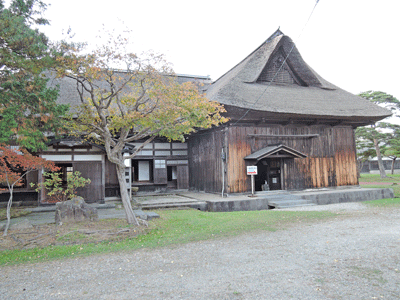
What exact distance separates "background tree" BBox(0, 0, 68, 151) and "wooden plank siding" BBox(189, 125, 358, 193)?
774 centimetres

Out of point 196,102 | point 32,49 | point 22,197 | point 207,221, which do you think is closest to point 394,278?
point 207,221

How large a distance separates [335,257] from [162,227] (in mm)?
4125

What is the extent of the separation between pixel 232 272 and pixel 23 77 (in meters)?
5.93

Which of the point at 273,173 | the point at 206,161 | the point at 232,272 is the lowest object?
the point at 232,272

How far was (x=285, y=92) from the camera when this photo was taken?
14.3 m

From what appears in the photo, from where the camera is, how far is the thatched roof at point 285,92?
1218cm

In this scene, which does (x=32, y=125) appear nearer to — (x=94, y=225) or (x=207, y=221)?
(x=94, y=225)

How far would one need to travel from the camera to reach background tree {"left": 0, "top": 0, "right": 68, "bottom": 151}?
5.38 metres

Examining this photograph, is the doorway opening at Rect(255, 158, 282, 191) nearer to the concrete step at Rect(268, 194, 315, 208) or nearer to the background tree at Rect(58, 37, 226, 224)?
the concrete step at Rect(268, 194, 315, 208)

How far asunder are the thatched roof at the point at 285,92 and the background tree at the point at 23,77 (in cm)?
678

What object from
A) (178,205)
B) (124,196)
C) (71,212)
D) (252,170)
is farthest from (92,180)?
(252,170)

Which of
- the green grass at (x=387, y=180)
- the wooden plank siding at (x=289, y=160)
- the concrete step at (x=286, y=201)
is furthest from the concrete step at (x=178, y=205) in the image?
the green grass at (x=387, y=180)

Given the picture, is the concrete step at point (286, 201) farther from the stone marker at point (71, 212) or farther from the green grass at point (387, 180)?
the stone marker at point (71, 212)

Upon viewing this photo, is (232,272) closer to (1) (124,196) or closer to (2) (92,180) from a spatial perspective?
(1) (124,196)
